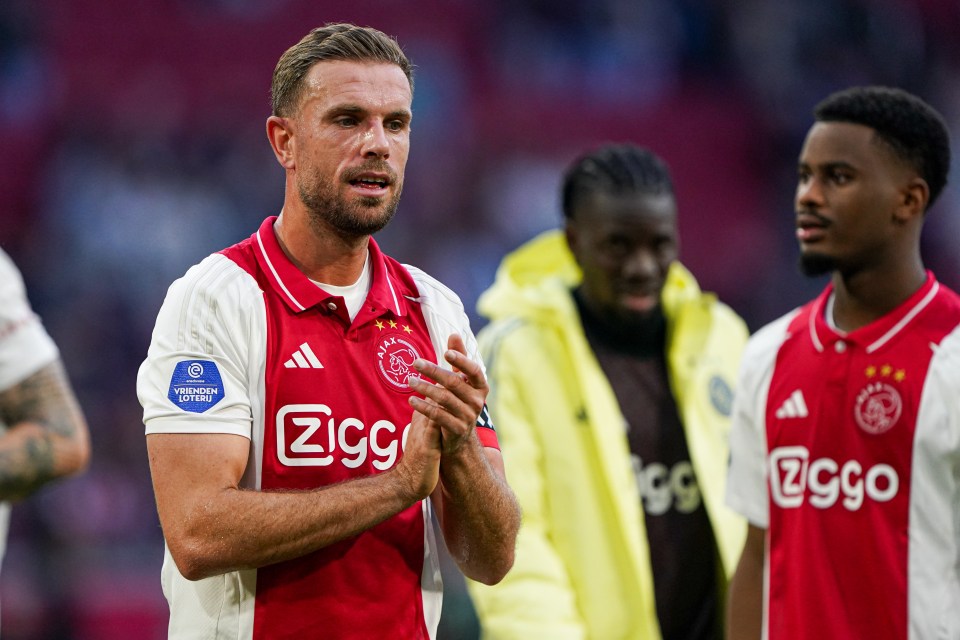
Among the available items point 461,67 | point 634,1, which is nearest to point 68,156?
point 461,67

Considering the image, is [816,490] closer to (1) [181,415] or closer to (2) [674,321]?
(2) [674,321]

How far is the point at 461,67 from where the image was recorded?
39.7 ft

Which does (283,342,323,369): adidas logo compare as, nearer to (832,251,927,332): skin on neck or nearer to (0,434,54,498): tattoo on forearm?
Result: (0,434,54,498): tattoo on forearm

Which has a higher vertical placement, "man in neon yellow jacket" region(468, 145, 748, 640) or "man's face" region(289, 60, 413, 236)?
"man's face" region(289, 60, 413, 236)

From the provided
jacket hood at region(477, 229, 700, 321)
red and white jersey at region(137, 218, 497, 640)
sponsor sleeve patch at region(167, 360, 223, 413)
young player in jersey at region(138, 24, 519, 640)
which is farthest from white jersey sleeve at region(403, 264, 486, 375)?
jacket hood at region(477, 229, 700, 321)

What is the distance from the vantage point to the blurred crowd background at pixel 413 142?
888cm

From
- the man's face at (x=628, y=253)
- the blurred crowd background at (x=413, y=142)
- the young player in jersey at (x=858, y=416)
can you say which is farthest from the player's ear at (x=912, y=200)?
the blurred crowd background at (x=413, y=142)

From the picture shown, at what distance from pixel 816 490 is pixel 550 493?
1.01 metres

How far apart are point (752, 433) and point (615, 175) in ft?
3.97

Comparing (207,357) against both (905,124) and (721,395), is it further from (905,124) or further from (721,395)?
(721,395)

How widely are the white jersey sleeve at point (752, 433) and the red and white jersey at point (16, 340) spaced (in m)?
1.99

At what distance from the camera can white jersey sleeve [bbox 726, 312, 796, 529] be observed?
3.75 metres

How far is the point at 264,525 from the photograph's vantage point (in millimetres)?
2471

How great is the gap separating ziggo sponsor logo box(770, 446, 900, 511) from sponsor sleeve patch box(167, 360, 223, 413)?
5.74ft
